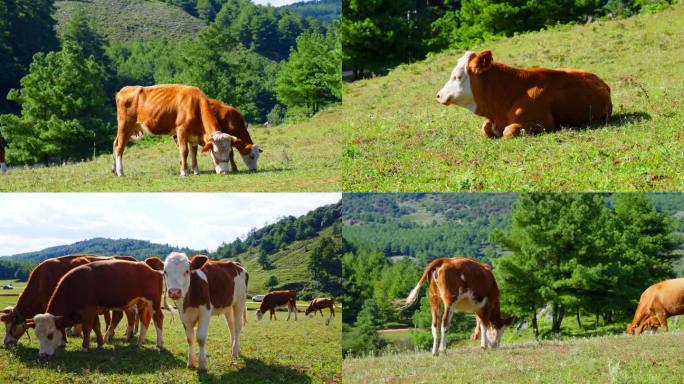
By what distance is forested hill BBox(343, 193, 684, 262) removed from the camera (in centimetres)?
1772

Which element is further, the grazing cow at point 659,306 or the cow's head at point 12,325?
the grazing cow at point 659,306

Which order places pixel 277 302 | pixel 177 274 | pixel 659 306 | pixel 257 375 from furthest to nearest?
pixel 659 306 < pixel 277 302 < pixel 257 375 < pixel 177 274

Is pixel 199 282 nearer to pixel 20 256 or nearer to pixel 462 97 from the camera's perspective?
pixel 20 256

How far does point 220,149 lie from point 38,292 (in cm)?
441

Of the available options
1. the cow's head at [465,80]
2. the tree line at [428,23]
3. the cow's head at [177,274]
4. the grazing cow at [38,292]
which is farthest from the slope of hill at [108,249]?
the tree line at [428,23]

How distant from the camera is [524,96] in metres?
13.4

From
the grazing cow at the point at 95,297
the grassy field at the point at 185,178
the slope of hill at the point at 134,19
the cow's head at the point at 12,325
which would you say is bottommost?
the cow's head at the point at 12,325

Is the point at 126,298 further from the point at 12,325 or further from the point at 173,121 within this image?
the point at 173,121

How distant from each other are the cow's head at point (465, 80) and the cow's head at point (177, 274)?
18.4ft

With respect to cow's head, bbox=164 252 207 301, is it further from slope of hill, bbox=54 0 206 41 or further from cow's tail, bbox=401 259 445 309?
slope of hill, bbox=54 0 206 41

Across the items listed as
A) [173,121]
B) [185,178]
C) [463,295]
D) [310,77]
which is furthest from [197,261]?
[310,77]

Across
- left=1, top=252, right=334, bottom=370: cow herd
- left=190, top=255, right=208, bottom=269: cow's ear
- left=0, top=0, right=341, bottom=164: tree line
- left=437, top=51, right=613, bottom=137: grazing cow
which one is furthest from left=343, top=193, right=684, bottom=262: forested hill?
left=190, top=255, right=208, bottom=269: cow's ear

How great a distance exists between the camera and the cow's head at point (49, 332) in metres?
11.1

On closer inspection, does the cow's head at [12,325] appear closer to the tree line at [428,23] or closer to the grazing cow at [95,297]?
the grazing cow at [95,297]
